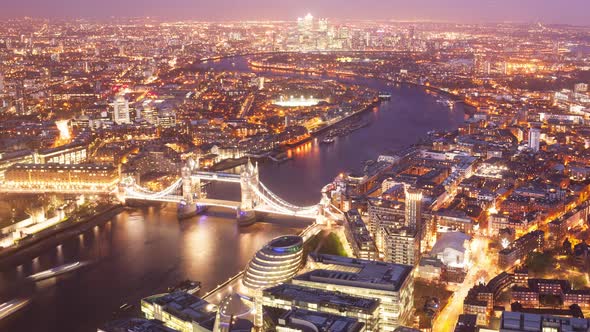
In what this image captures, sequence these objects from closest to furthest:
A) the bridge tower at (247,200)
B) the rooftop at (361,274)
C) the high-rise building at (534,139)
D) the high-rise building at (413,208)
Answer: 1. the rooftop at (361,274)
2. the high-rise building at (413,208)
3. the bridge tower at (247,200)
4. the high-rise building at (534,139)

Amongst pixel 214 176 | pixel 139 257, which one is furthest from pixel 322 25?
pixel 139 257

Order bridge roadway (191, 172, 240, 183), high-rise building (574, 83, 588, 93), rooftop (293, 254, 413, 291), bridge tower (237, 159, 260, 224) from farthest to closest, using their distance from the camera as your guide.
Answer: high-rise building (574, 83, 588, 93), bridge roadway (191, 172, 240, 183), bridge tower (237, 159, 260, 224), rooftop (293, 254, 413, 291)

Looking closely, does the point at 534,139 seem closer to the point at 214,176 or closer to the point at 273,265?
the point at 214,176

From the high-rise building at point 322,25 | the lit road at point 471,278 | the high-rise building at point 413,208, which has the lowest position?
the lit road at point 471,278

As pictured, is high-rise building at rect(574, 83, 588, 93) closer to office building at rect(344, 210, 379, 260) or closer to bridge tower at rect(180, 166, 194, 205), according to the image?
office building at rect(344, 210, 379, 260)

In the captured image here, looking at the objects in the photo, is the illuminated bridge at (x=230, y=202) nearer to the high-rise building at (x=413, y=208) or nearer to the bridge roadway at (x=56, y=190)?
the bridge roadway at (x=56, y=190)

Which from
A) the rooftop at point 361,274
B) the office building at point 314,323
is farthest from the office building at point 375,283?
the office building at point 314,323

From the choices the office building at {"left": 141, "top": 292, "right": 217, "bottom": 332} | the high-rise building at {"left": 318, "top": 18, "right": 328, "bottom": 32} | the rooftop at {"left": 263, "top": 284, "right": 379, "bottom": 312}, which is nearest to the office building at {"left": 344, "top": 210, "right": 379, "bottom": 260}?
the rooftop at {"left": 263, "top": 284, "right": 379, "bottom": 312}

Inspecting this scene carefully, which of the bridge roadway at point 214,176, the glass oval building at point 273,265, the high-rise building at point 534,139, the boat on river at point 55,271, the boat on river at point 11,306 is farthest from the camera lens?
the high-rise building at point 534,139
